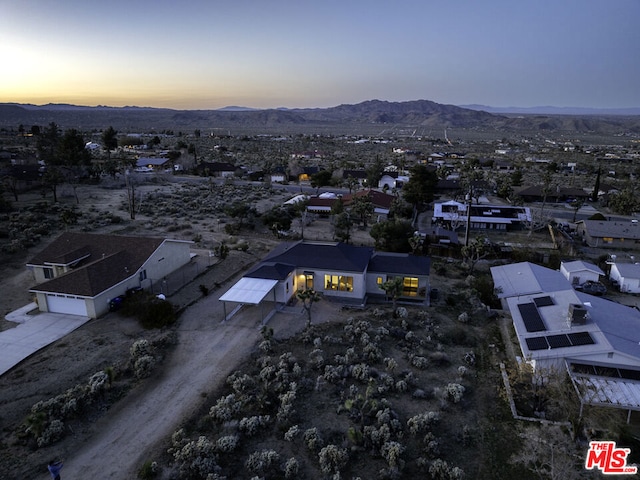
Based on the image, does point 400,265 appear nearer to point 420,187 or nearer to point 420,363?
point 420,363

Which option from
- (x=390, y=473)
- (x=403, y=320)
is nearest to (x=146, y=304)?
(x=403, y=320)

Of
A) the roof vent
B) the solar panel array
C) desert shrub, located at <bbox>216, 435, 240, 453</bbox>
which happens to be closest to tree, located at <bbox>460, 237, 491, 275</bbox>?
the roof vent

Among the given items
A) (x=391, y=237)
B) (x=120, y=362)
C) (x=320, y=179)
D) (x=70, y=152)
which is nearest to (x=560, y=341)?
(x=391, y=237)

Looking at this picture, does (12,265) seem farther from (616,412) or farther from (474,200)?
(474,200)

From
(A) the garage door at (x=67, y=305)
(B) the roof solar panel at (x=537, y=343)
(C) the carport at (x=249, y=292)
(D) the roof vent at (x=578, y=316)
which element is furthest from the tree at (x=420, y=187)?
(A) the garage door at (x=67, y=305)
